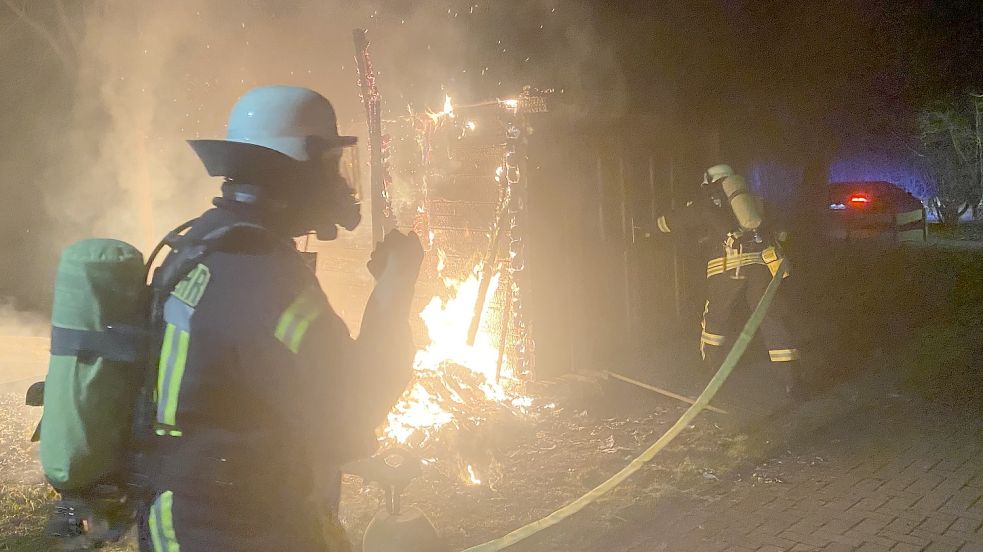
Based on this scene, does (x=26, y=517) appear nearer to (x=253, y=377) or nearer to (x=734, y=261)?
(x=253, y=377)

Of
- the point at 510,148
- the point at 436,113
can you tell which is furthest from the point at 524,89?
the point at 436,113

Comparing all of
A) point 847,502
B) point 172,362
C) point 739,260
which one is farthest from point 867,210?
point 172,362

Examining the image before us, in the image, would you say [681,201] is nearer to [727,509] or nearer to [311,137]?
[727,509]

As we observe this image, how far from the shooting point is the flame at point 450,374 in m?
5.35

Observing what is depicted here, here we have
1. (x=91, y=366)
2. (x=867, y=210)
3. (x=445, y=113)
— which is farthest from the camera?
(x=867, y=210)

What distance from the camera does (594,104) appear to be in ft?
21.2

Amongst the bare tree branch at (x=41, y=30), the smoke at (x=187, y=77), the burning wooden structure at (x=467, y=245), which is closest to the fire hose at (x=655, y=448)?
the burning wooden structure at (x=467, y=245)

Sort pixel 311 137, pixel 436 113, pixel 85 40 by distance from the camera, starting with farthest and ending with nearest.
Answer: pixel 85 40
pixel 436 113
pixel 311 137

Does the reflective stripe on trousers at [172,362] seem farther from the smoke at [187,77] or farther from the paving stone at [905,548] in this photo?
the smoke at [187,77]

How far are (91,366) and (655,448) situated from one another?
409cm

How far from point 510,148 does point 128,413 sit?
4723 millimetres

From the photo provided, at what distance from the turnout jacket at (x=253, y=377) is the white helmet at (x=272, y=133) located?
149 millimetres

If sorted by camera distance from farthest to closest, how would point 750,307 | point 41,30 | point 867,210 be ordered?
point 867,210 < point 41,30 < point 750,307

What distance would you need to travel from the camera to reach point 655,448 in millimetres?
5086
